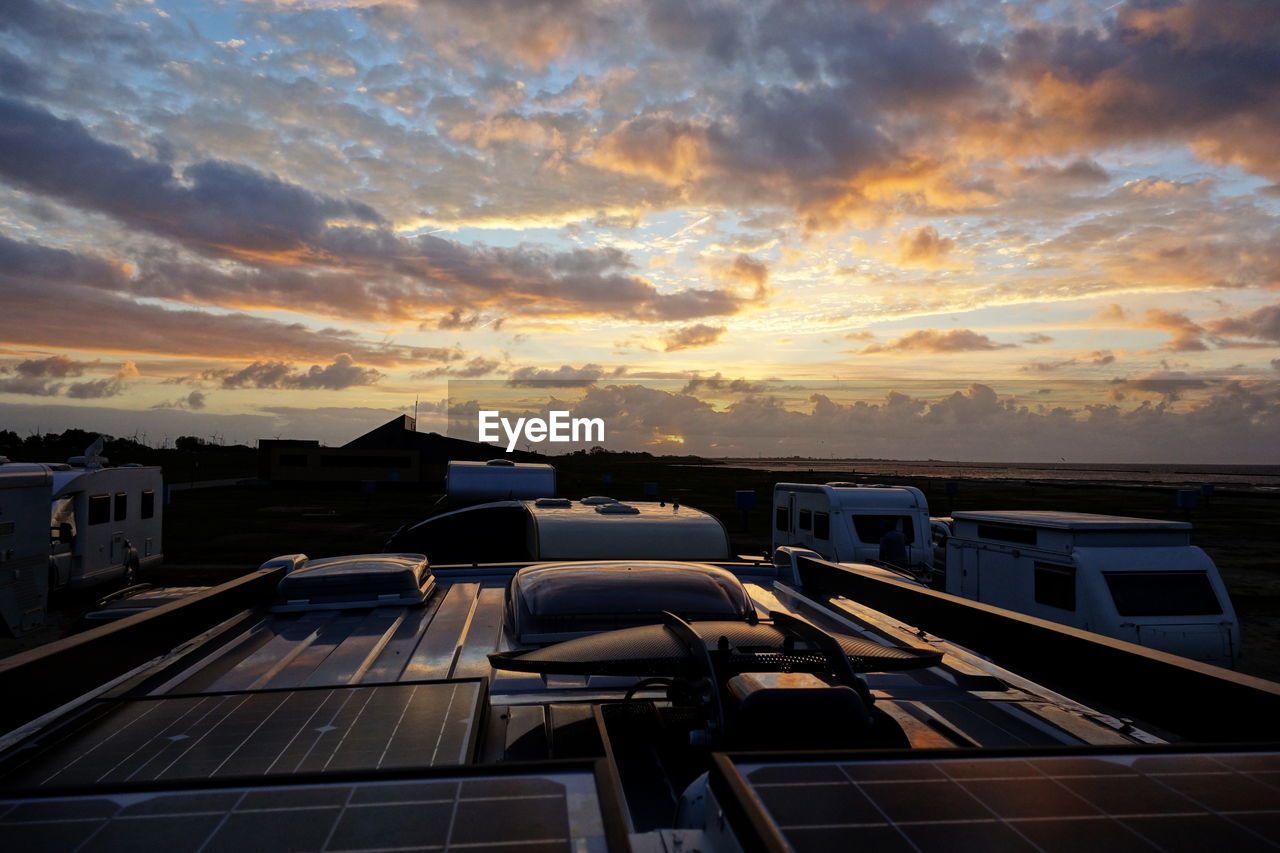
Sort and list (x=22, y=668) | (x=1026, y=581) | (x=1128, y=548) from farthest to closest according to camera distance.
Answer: (x=1026, y=581) → (x=1128, y=548) → (x=22, y=668)

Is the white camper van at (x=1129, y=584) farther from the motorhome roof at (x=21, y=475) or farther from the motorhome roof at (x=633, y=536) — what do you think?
the motorhome roof at (x=21, y=475)

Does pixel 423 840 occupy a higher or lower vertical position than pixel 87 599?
higher

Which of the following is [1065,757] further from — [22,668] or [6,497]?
[6,497]

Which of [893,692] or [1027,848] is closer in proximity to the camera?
[1027,848]

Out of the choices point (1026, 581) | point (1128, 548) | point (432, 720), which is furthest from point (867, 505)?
point (432, 720)

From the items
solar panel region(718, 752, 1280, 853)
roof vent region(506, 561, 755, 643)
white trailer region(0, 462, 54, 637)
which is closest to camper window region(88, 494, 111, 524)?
white trailer region(0, 462, 54, 637)

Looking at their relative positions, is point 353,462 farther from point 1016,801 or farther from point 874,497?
point 1016,801

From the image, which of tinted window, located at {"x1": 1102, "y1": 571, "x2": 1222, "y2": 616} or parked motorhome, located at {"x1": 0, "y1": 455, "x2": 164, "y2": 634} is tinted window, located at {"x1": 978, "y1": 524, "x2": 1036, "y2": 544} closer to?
tinted window, located at {"x1": 1102, "y1": 571, "x2": 1222, "y2": 616}
